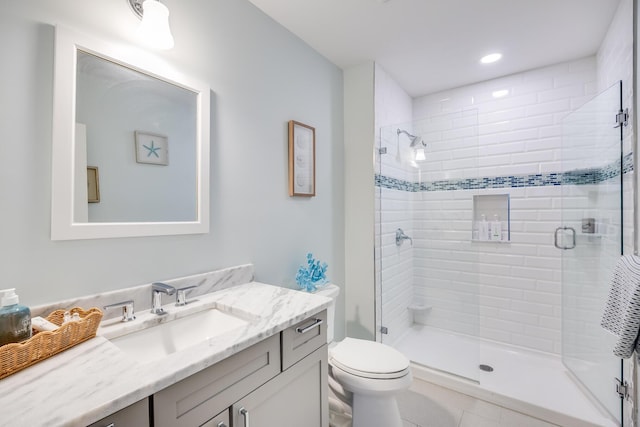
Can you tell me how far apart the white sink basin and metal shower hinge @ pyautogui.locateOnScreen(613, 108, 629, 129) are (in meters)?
2.21

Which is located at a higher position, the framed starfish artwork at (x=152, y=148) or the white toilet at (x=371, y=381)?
the framed starfish artwork at (x=152, y=148)

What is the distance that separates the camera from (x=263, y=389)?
994 millimetres

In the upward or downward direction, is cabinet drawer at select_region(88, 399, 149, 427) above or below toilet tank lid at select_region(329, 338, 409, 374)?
above

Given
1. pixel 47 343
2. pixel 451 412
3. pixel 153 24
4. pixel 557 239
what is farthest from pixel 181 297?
pixel 557 239

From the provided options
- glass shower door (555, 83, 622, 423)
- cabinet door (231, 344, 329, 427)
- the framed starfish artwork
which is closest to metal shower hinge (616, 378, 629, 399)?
glass shower door (555, 83, 622, 423)

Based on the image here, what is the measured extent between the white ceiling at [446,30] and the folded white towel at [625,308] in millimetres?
1483

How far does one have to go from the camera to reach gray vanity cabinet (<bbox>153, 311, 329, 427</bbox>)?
782mm

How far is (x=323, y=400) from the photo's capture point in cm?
129

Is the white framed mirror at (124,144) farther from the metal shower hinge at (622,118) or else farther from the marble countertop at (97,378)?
the metal shower hinge at (622,118)

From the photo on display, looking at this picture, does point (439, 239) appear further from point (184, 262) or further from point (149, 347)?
point (149, 347)

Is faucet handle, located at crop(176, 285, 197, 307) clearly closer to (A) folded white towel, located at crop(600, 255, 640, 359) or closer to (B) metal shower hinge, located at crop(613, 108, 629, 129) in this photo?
(A) folded white towel, located at crop(600, 255, 640, 359)

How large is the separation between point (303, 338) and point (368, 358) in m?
0.58

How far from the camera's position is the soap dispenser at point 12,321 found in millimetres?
756

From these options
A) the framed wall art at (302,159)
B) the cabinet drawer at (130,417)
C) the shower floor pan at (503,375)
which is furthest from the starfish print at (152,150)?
the shower floor pan at (503,375)
